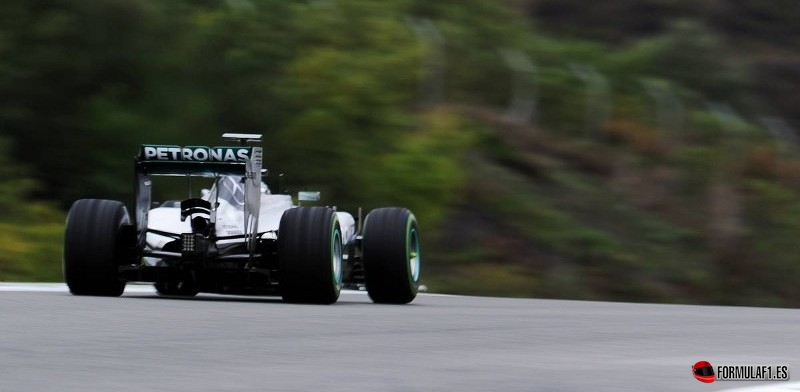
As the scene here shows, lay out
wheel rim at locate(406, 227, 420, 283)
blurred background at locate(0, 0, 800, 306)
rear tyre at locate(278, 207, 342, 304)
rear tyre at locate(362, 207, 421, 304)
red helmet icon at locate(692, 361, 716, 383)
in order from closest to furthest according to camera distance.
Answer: red helmet icon at locate(692, 361, 716, 383) → rear tyre at locate(278, 207, 342, 304) → rear tyre at locate(362, 207, 421, 304) → wheel rim at locate(406, 227, 420, 283) → blurred background at locate(0, 0, 800, 306)

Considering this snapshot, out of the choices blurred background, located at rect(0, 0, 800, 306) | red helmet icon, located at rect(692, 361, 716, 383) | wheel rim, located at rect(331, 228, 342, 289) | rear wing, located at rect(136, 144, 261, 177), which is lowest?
blurred background, located at rect(0, 0, 800, 306)

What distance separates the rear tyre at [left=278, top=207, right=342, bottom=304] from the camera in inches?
565

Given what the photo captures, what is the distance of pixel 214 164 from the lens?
603 inches

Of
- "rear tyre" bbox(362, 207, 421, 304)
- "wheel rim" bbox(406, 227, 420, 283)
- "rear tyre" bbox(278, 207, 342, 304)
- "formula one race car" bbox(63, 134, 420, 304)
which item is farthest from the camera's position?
"wheel rim" bbox(406, 227, 420, 283)

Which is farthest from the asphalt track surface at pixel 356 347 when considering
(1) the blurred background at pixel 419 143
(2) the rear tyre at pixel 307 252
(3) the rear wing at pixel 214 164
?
(1) the blurred background at pixel 419 143

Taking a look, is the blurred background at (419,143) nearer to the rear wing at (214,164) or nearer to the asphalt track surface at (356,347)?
the rear wing at (214,164)

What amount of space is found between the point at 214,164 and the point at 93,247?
151cm

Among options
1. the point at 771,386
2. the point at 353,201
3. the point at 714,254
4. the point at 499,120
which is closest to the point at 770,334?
the point at 771,386

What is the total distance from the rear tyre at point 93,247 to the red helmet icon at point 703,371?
7500 mm

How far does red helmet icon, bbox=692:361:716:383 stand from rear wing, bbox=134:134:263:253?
7.28 meters

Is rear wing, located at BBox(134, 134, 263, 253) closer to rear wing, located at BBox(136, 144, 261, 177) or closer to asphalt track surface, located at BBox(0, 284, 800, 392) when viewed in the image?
rear wing, located at BBox(136, 144, 261, 177)

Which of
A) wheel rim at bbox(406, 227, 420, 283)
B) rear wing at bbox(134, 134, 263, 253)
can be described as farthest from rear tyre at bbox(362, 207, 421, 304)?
rear wing at bbox(134, 134, 263, 253)

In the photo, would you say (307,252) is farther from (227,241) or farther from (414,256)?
(414,256)

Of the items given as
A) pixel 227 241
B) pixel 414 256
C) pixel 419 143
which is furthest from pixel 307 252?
pixel 419 143
